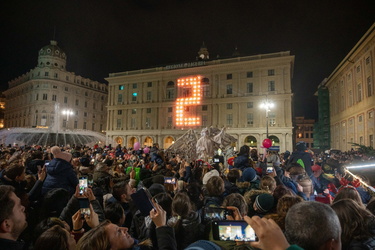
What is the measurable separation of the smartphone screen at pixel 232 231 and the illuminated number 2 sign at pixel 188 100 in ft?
145

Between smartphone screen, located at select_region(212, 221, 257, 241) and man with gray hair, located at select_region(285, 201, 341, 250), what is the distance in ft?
0.98

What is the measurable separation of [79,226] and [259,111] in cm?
4201

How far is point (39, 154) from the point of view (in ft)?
21.9

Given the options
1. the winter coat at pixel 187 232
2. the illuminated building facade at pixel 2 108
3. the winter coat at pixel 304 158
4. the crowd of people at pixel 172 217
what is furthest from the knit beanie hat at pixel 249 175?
the illuminated building facade at pixel 2 108

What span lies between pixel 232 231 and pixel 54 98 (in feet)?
221

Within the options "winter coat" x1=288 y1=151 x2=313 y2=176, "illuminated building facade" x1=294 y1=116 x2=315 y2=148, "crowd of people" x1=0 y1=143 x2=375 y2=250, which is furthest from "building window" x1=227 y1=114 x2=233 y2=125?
"illuminated building facade" x1=294 y1=116 x2=315 y2=148

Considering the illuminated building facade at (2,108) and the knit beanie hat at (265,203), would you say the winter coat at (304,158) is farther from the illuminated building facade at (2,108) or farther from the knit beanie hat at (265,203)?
the illuminated building facade at (2,108)

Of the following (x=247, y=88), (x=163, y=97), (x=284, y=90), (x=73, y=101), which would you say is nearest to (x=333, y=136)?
(x=284, y=90)

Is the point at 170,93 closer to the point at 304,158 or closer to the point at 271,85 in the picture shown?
the point at 271,85

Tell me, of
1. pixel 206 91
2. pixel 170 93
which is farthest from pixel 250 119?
pixel 170 93

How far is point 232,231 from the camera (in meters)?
1.79

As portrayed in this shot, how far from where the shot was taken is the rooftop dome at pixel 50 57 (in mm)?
61906

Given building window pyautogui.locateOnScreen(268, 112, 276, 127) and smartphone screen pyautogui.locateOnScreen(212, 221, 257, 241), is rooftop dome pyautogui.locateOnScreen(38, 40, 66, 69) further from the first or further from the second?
smartphone screen pyautogui.locateOnScreen(212, 221, 257, 241)

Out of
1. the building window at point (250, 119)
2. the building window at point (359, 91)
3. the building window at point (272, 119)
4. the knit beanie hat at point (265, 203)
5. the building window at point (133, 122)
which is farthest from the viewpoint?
the building window at point (133, 122)
